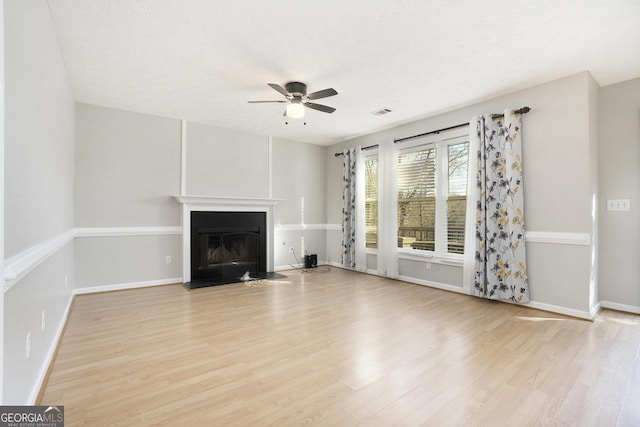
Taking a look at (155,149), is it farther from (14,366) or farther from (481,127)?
(481,127)

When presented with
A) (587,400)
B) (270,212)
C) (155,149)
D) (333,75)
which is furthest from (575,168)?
(155,149)

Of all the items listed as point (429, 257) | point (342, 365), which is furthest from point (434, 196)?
point (342, 365)

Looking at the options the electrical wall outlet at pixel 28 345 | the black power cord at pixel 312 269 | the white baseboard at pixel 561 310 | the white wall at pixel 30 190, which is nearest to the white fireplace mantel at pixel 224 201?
the black power cord at pixel 312 269

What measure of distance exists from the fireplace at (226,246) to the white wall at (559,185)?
418 cm

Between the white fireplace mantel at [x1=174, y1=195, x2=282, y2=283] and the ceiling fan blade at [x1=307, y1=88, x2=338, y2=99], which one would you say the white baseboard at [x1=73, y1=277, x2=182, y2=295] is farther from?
the ceiling fan blade at [x1=307, y1=88, x2=338, y2=99]

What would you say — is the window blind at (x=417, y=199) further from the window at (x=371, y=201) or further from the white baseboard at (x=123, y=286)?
the white baseboard at (x=123, y=286)

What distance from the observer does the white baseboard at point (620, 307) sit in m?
3.36

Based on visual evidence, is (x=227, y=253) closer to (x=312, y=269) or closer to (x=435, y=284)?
(x=312, y=269)

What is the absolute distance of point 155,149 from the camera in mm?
4664

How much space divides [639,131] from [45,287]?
585cm

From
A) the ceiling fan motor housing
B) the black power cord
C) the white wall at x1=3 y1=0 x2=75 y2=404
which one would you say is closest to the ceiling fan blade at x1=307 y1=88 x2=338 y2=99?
the ceiling fan motor housing

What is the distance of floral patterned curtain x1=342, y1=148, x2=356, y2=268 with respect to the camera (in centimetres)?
589

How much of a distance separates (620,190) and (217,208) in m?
5.45

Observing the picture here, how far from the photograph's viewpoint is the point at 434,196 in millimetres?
4703
